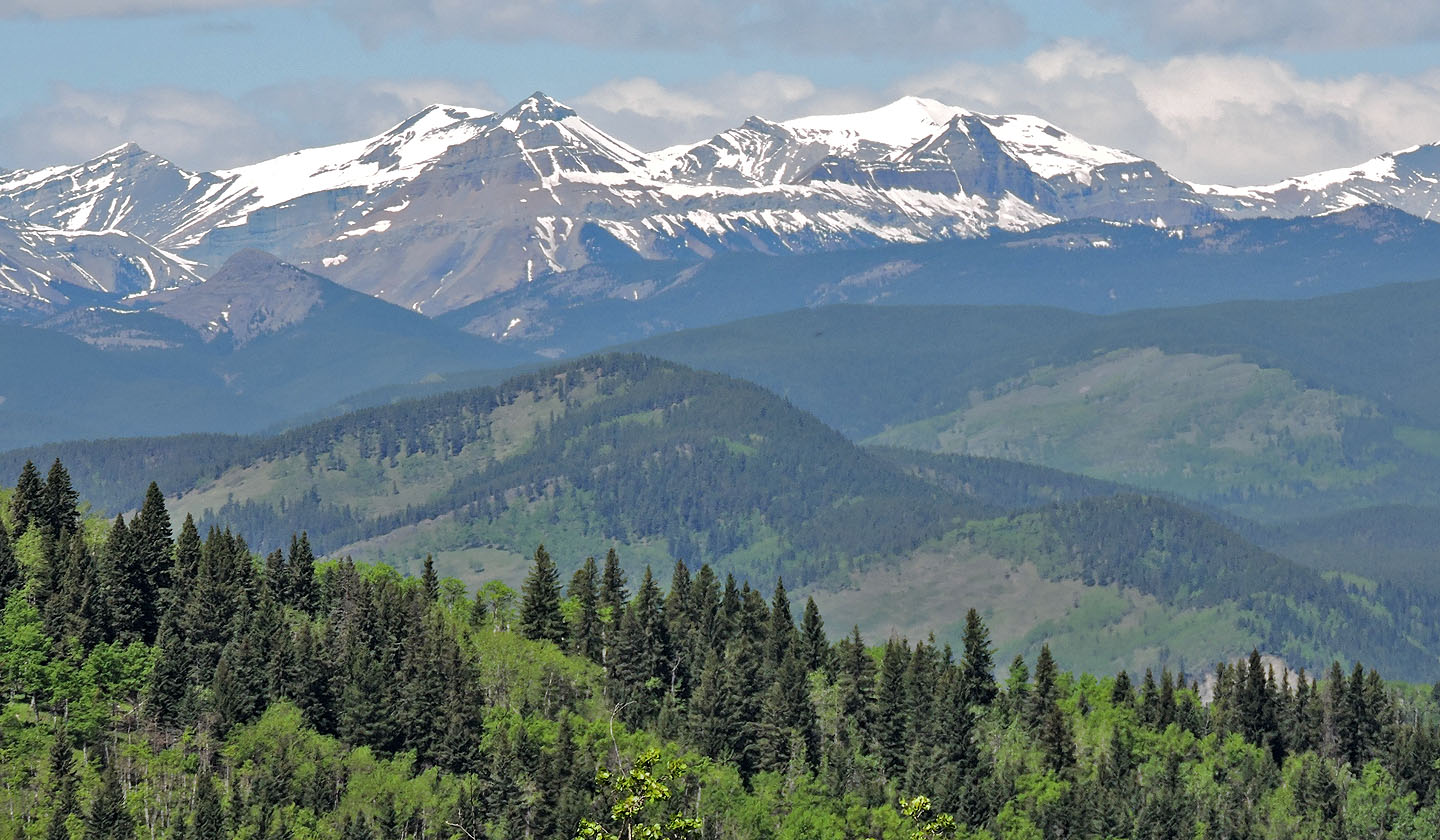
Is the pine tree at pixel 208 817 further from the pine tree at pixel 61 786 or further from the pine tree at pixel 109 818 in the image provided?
the pine tree at pixel 61 786

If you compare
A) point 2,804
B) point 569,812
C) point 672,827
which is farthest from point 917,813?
point 2,804

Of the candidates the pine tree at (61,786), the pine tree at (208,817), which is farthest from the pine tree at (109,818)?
the pine tree at (208,817)

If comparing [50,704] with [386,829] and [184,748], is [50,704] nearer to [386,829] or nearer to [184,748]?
[184,748]

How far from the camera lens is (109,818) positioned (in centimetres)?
18412

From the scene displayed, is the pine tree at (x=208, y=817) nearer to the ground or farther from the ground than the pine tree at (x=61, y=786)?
nearer to the ground

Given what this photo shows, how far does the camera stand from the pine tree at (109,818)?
183 meters

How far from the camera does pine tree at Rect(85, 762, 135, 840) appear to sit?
18262 cm

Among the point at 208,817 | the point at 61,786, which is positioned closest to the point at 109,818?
the point at 61,786

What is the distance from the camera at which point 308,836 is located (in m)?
193

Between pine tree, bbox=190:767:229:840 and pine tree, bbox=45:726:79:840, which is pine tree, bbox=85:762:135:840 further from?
pine tree, bbox=190:767:229:840

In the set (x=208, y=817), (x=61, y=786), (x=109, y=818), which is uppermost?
(x=61, y=786)

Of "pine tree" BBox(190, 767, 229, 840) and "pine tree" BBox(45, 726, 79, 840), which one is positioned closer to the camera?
"pine tree" BBox(45, 726, 79, 840)

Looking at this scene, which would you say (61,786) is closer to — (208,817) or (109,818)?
(109,818)

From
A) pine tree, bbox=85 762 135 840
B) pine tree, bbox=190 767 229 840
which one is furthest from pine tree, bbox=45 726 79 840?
pine tree, bbox=190 767 229 840
